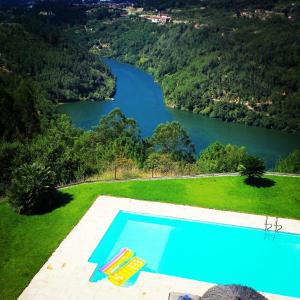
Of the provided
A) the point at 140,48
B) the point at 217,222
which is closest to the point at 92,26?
the point at 140,48

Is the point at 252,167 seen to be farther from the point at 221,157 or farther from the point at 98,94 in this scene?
the point at 98,94

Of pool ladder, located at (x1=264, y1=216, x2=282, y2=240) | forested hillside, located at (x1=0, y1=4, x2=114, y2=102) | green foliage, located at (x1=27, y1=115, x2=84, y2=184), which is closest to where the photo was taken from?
pool ladder, located at (x1=264, y1=216, x2=282, y2=240)

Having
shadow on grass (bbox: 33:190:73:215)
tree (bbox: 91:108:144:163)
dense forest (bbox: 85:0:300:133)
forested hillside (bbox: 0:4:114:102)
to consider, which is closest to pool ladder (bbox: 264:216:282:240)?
shadow on grass (bbox: 33:190:73:215)

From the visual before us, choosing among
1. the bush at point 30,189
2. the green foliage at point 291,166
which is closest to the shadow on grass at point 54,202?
the bush at point 30,189

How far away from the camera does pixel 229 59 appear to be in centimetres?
8144

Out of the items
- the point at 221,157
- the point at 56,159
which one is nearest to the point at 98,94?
the point at 221,157

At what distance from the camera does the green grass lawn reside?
13.7 metres

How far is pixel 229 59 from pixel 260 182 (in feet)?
214

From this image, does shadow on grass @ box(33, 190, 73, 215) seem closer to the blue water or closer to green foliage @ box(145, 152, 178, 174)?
the blue water

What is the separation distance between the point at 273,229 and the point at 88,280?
23.5 ft

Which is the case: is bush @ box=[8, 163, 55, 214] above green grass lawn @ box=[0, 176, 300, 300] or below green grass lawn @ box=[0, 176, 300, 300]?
above

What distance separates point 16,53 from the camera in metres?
68.1

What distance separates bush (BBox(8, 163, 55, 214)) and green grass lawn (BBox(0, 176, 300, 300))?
1.49 ft

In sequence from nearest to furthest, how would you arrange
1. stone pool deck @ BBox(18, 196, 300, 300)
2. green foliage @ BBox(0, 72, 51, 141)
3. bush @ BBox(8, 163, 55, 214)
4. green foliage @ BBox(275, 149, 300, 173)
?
stone pool deck @ BBox(18, 196, 300, 300)
bush @ BBox(8, 163, 55, 214)
green foliage @ BBox(275, 149, 300, 173)
green foliage @ BBox(0, 72, 51, 141)
